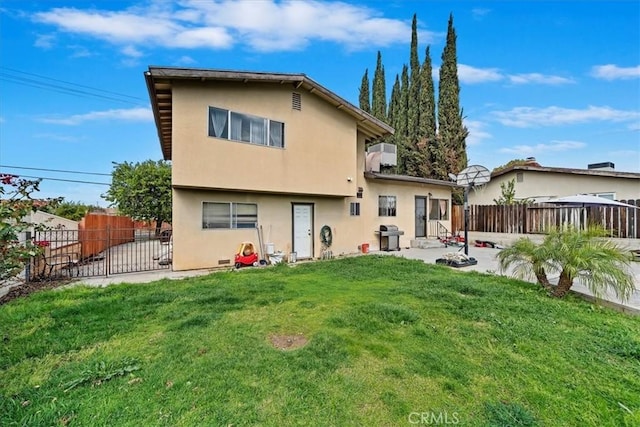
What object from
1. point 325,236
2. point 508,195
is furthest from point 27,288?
point 508,195

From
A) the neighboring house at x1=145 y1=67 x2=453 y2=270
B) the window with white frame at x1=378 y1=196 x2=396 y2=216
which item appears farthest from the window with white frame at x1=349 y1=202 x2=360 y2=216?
the window with white frame at x1=378 y1=196 x2=396 y2=216

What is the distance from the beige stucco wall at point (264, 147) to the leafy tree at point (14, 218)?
3.45 metres

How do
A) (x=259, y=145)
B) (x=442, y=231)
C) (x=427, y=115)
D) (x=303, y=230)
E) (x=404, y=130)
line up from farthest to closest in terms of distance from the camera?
1. (x=404, y=130)
2. (x=427, y=115)
3. (x=442, y=231)
4. (x=303, y=230)
5. (x=259, y=145)

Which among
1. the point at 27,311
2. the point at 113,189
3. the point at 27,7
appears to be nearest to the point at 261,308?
the point at 27,311

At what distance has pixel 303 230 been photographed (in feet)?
39.9

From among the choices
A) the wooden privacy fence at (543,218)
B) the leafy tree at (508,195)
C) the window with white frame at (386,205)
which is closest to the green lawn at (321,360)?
the wooden privacy fence at (543,218)

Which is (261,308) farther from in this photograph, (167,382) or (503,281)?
(503,281)

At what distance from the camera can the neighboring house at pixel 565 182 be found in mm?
14703

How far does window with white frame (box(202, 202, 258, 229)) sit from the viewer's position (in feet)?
32.6

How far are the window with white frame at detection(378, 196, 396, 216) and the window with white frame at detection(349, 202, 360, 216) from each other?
1382 millimetres

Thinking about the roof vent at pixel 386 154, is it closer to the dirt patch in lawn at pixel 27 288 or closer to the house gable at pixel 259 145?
the house gable at pixel 259 145

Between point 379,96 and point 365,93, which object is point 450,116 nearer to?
point 379,96

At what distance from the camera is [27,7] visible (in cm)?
1016

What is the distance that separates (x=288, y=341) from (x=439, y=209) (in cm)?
1507
